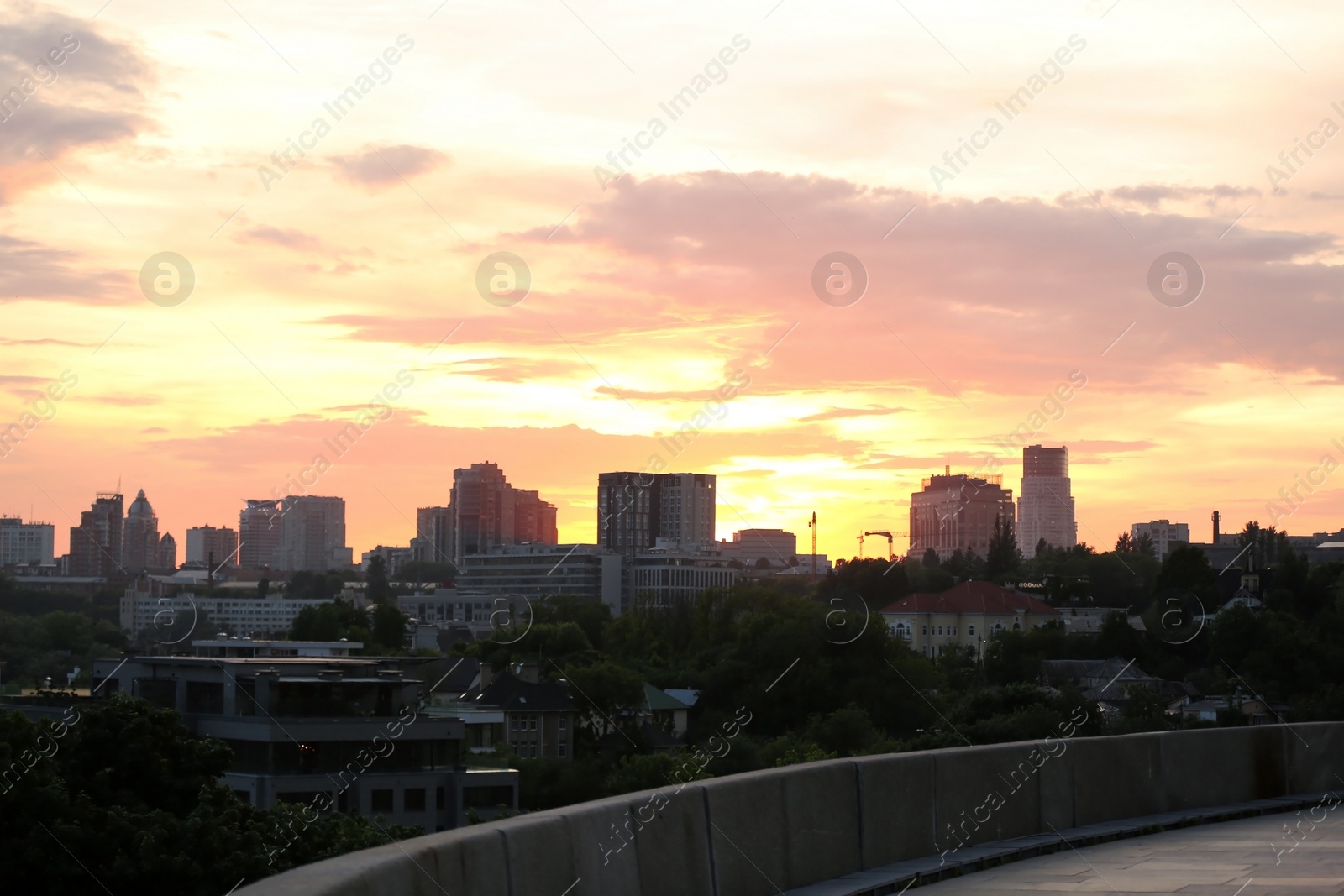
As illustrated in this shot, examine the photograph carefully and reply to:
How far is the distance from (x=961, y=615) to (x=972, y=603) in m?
1.94

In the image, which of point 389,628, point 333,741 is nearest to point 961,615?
point 389,628

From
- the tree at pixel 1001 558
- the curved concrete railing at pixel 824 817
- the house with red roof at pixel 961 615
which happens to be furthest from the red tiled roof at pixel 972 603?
the curved concrete railing at pixel 824 817

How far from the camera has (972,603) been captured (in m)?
146

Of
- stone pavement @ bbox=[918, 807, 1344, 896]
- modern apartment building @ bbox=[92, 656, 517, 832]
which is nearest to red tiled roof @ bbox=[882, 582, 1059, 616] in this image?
modern apartment building @ bbox=[92, 656, 517, 832]

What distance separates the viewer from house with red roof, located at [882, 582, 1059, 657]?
14438 cm

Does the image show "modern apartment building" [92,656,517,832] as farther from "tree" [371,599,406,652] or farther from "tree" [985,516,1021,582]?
"tree" [985,516,1021,582]

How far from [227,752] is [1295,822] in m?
A: 22.3

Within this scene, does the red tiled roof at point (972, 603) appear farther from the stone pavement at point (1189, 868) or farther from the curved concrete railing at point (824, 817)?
the stone pavement at point (1189, 868)

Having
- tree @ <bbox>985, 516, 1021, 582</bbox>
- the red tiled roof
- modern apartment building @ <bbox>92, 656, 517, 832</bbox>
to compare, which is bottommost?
modern apartment building @ <bbox>92, 656, 517, 832</bbox>

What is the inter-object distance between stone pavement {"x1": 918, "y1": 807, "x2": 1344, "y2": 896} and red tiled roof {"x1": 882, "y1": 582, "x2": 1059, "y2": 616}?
445 ft

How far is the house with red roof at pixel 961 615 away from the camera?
144 meters

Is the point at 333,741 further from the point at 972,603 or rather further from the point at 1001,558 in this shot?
the point at 1001,558

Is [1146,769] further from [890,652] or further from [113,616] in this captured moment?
[113,616]

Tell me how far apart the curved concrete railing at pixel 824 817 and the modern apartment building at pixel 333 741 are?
34960 mm
